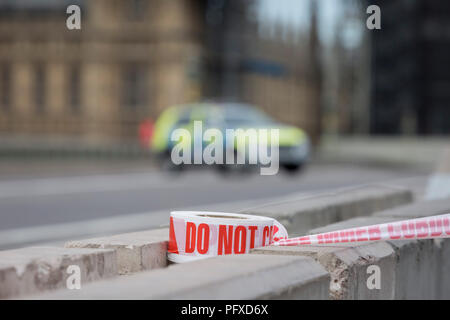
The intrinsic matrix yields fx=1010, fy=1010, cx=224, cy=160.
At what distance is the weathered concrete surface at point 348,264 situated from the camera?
3611 mm

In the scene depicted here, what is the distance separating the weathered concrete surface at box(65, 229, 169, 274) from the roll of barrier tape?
0.21 feet

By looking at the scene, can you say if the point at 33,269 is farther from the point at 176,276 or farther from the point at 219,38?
the point at 219,38

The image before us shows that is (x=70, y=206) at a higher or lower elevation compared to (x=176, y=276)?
lower

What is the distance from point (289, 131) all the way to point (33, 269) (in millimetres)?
22143

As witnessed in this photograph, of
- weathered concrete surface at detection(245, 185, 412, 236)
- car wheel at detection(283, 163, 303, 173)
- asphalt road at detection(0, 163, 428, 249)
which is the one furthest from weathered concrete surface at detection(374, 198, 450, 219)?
car wheel at detection(283, 163, 303, 173)

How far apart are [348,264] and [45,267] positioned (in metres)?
1.09

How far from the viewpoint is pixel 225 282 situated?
2.95 metres

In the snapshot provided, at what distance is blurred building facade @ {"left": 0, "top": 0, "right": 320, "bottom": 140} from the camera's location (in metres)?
42.8

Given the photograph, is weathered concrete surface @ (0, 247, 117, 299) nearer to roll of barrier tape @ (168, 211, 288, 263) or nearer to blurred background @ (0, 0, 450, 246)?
roll of barrier tape @ (168, 211, 288, 263)

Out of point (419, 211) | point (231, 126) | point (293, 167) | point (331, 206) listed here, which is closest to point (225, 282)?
point (419, 211)

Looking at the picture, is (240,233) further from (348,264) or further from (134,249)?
(348,264)

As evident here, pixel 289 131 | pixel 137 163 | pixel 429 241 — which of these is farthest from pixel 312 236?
pixel 137 163

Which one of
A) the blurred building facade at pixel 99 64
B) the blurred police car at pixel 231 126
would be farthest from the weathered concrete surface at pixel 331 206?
the blurred building facade at pixel 99 64
